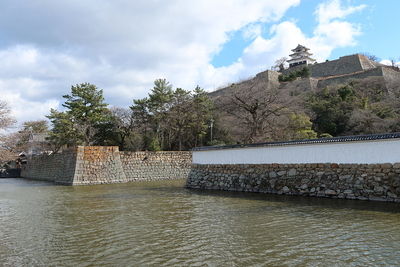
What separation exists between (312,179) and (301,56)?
51437 millimetres

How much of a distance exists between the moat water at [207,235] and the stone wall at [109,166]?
8757 mm

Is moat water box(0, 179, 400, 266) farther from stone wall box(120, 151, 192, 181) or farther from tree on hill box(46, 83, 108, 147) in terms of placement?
tree on hill box(46, 83, 108, 147)

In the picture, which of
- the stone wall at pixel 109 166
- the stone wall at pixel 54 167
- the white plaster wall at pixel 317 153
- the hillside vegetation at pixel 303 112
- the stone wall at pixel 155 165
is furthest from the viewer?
the stone wall at pixel 155 165

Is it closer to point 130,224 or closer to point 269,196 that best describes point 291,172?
point 269,196

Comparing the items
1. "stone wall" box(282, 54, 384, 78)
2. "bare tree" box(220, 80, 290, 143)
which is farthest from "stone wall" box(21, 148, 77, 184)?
"stone wall" box(282, 54, 384, 78)

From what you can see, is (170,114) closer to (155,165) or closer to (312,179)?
(155,165)

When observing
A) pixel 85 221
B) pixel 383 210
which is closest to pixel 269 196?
pixel 383 210

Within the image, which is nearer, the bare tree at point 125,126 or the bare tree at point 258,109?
the bare tree at point 258,109

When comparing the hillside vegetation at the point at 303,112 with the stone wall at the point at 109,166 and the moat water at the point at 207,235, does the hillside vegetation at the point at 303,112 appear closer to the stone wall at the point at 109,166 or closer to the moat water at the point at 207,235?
the stone wall at the point at 109,166

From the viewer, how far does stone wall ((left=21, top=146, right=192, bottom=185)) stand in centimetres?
1722

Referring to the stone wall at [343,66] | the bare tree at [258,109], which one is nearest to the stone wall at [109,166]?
the bare tree at [258,109]

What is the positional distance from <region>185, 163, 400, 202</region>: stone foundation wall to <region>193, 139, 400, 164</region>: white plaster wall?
0.17 meters

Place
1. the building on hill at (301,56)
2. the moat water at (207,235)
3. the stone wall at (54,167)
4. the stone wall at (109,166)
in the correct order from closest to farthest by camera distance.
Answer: the moat water at (207,235) < the stone wall at (109,166) < the stone wall at (54,167) < the building on hill at (301,56)

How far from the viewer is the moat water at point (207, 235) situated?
403cm
